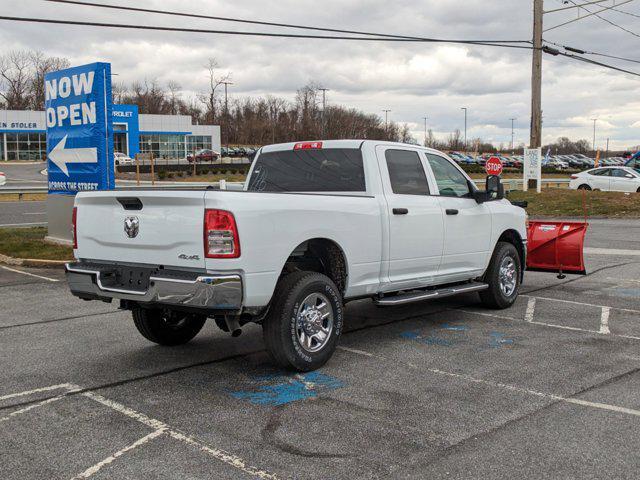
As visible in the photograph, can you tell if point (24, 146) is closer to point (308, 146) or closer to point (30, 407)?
point (308, 146)

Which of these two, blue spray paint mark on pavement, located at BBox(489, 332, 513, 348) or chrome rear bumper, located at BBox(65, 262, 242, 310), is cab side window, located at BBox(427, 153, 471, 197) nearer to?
blue spray paint mark on pavement, located at BBox(489, 332, 513, 348)

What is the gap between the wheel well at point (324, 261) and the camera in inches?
249

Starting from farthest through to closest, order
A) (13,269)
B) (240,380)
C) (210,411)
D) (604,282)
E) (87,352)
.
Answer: (13,269)
(604,282)
(87,352)
(240,380)
(210,411)

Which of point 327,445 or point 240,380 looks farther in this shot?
point 240,380

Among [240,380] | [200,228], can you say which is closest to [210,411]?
[240,380]

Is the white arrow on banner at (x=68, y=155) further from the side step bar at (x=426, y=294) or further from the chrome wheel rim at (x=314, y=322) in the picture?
the chrome wheel rim at (x=314, y=322)

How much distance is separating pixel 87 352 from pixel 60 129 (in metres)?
9.29

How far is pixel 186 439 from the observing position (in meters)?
4.45

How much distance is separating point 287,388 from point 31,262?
28.8ft

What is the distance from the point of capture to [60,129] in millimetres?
14703

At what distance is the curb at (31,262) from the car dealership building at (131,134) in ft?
187

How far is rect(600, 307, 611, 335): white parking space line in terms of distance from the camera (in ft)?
24.8

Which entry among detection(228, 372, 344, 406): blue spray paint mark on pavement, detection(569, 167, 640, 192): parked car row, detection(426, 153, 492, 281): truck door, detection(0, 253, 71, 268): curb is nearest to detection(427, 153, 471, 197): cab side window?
detection(426, 153, 492, 281): truck door

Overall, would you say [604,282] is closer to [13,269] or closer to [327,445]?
[327,445]
